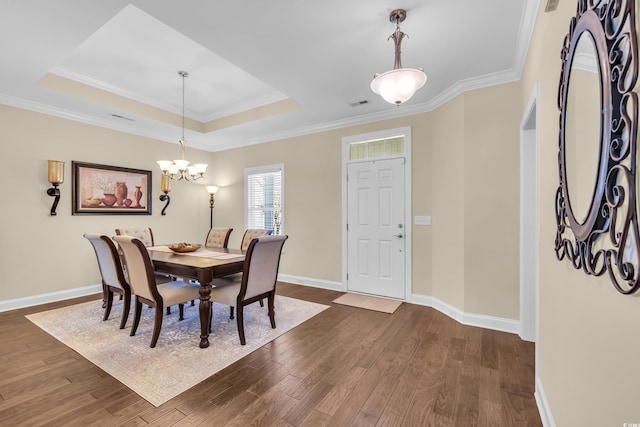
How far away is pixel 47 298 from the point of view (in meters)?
3.81

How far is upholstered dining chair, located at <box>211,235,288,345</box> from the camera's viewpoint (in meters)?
2.62

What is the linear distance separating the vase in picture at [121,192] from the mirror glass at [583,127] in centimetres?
552

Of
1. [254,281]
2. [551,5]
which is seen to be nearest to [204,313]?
[254,281]

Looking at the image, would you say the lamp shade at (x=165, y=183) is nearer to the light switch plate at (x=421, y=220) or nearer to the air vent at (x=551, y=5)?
the light switch plate at (x=421, y=220)

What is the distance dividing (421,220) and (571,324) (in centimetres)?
259

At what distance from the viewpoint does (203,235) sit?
5918 millimetres

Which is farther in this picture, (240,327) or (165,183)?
(165,183)

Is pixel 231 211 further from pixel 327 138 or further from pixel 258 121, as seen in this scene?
pixel 327 138

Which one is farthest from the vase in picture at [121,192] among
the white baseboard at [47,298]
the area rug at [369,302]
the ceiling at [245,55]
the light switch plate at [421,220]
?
the light switch plate at [421,220]

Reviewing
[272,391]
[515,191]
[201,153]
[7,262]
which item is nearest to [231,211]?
[201,153]

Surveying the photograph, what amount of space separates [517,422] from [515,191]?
83.2 inches

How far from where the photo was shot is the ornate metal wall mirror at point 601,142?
74 centimetres

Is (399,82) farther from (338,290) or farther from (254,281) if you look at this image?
(338,290)

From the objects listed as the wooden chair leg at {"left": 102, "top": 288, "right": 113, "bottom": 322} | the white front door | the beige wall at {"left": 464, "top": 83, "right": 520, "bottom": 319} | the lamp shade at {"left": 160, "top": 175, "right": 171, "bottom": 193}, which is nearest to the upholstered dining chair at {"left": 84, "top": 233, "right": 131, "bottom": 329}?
the wooden chair leg at {"left": 102, "top": 288, "right": 113, "bottom": 322}
